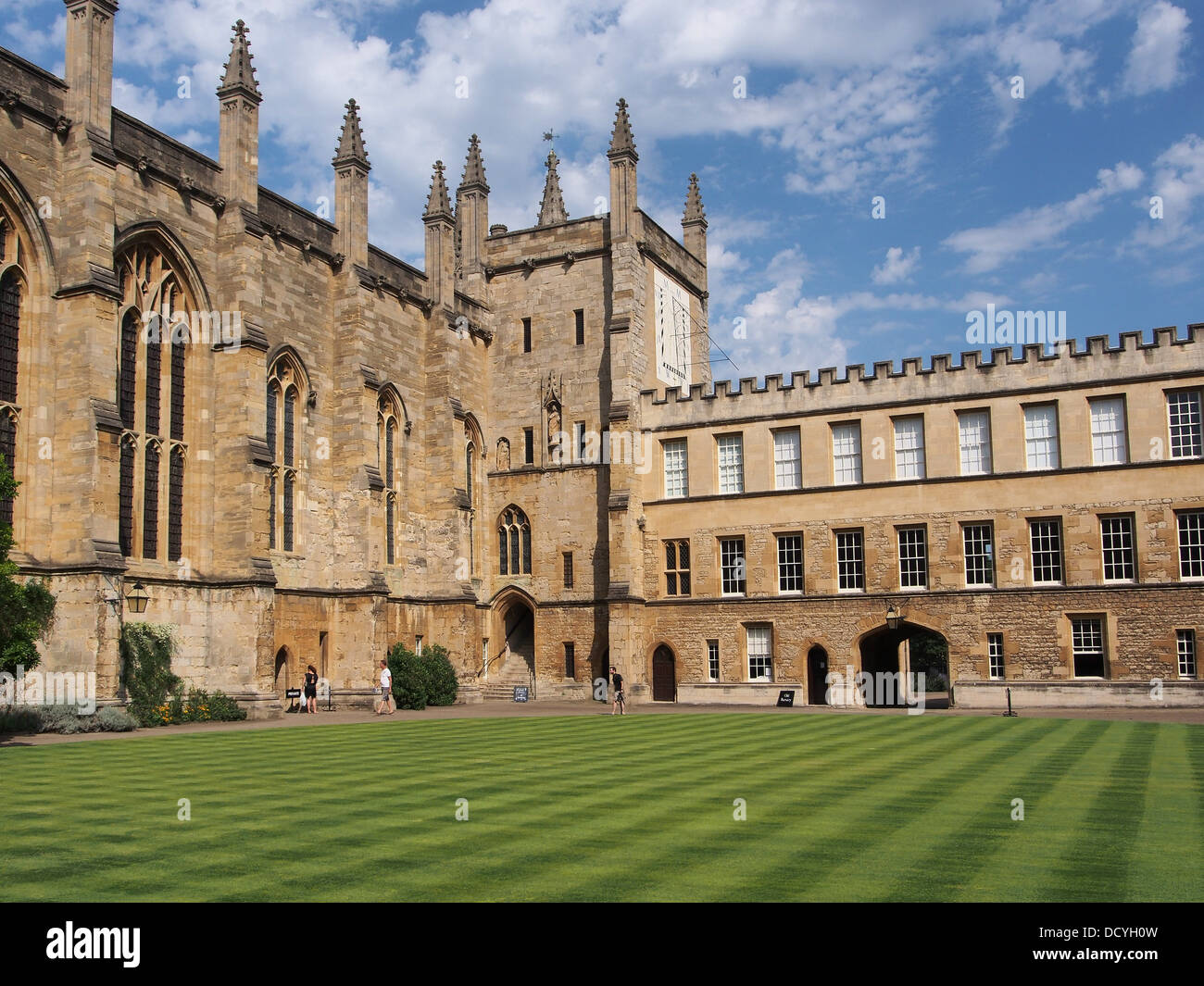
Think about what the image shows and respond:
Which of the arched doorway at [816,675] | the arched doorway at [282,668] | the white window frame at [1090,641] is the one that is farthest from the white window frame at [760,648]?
the arched doorway at [282,668]

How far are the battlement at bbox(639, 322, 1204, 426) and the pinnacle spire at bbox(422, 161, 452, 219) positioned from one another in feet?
32.0

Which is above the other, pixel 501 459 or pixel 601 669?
pixel 501 459

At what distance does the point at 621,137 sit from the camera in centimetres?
4244

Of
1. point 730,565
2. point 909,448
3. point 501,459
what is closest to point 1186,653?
point 909,448

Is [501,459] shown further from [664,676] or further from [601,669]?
[664,676]

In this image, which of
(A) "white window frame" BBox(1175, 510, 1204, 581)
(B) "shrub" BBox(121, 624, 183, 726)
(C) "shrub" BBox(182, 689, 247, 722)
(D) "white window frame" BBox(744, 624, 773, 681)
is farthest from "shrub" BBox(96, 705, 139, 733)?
(A) "white window frame" BBox(1175, 510, 1204, 581)

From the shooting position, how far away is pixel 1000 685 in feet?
113

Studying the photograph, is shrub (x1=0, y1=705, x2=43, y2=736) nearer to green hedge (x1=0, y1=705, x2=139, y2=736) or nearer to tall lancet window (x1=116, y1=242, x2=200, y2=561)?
green hedge (x1=0, y1=705, x2=139, y2=736)

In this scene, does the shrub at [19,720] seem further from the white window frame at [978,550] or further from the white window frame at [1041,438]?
the white window frame at [1041,438]

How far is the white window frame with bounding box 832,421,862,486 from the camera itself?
38.1 m

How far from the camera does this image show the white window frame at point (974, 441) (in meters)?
36.0

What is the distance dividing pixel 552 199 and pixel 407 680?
2987cm

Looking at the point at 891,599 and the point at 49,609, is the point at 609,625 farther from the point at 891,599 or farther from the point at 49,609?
the point at 49,609
